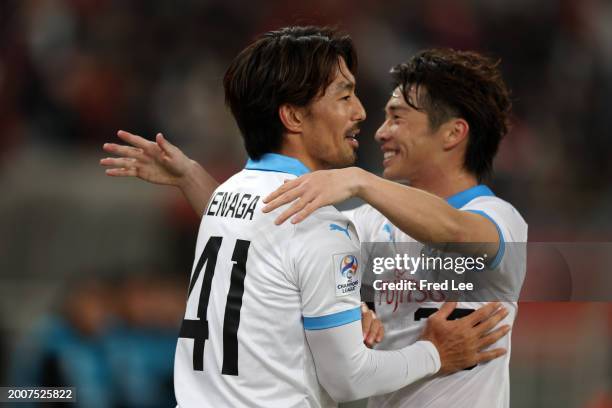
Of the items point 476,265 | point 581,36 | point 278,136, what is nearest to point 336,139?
point 278,136

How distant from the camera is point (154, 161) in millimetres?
3393

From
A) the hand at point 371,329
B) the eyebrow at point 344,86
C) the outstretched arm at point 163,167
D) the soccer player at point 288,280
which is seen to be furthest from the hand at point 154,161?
the hand at point 371,329

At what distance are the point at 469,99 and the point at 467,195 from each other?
1.32 ft

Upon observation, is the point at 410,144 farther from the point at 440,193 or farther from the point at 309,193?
the point at 309,193

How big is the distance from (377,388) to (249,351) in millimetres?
410

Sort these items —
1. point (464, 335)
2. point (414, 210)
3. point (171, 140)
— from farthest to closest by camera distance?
1. point (171, 140)
2. point (464, 335)
3. point (414, 210)

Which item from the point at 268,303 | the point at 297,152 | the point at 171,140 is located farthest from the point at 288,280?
the point at 171,140

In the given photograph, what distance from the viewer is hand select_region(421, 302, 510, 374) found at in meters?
2.96

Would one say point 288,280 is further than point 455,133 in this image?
No

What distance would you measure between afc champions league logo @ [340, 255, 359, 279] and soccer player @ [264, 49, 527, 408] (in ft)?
0.54

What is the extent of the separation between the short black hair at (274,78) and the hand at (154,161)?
582mm

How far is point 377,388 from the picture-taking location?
270 centimetres

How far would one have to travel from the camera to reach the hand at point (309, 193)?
7.65 ft

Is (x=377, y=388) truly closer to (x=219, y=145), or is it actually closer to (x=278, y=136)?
(x=278, y=136)
